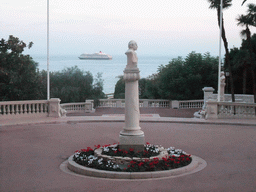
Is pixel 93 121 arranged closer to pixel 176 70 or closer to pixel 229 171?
pixel 229 171

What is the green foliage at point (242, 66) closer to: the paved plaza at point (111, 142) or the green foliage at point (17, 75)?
the paved plaza at point (111, 142)

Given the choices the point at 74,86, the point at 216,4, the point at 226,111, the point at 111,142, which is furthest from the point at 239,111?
the point at 74,86

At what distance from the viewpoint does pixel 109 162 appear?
8.09 m

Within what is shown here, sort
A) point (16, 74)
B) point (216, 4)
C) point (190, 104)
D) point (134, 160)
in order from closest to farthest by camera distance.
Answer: point (134, 160)
point (16, 74)
point (216, 4)
point (190, 104)

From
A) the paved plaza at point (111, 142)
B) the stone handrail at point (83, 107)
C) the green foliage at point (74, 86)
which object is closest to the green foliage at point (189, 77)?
the green foliage at point (74, 86)

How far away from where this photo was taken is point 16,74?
23.5m

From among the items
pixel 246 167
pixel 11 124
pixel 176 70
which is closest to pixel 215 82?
pixel 176 70

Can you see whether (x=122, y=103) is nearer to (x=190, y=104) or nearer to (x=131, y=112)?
(x=190, y=104)

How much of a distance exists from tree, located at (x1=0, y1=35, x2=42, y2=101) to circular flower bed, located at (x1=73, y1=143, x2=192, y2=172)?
52.8ft

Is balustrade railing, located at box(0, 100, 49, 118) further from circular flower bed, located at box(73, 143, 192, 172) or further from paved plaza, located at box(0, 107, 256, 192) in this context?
circular flower bed, located at box(73, 143, 192, 172)

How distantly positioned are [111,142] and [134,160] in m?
3.85

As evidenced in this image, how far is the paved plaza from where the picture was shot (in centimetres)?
715

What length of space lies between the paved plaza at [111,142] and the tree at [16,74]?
8097 millimetres

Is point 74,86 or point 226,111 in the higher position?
point 74,86
